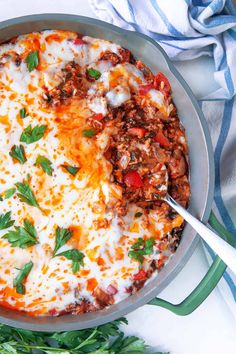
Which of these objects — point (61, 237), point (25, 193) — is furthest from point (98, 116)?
point (61, 237)

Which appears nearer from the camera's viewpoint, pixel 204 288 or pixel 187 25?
pixel 204 288

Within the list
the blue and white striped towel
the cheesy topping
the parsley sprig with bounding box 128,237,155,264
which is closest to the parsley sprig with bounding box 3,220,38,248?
the cheesy topping

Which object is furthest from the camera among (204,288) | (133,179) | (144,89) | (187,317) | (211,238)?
(187,317)

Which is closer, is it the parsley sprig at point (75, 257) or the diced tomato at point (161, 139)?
the parsley sprig at point (75, 257)

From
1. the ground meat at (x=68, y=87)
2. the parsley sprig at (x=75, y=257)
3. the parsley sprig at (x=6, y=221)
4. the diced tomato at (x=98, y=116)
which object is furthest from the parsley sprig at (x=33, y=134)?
the parsley sprig at (x=75, y=257)

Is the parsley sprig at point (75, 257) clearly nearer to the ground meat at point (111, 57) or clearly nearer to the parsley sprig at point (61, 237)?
the parsley sprig at point (61, 237)

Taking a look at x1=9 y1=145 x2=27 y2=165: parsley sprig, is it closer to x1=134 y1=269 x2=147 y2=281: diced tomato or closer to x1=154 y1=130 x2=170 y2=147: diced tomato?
x1=154 y1=130 x2=170 y2=147: diced tomato

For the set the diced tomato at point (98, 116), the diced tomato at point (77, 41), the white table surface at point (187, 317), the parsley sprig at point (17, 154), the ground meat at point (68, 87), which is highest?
the diced tomato at point (77, 41)

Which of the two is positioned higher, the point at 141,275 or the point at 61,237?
the point at 61,237

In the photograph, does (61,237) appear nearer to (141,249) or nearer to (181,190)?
(141,249)
